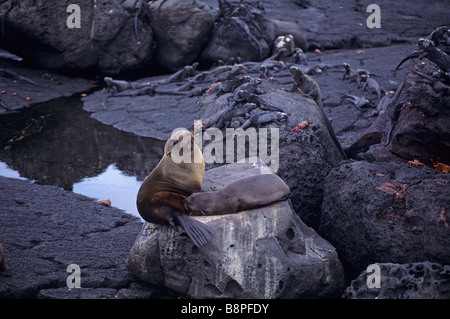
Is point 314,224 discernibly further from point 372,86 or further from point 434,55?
point 372,86

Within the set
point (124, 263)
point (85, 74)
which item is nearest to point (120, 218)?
point (124, 263)

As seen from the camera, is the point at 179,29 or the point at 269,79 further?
the point at 179,29

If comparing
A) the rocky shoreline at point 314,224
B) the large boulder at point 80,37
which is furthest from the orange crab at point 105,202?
the large boulder at point 80,37

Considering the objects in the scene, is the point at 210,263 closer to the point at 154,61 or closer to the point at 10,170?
the point at 10,170

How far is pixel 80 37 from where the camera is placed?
39.6 ft

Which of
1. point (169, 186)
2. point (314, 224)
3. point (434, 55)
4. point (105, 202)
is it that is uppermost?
point (434, 55)

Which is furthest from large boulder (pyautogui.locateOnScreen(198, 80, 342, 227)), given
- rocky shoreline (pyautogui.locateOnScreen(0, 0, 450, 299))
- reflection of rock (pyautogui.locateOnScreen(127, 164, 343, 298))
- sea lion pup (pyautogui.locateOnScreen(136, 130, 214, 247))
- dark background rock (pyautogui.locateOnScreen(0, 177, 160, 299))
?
dark background rock (pyautogui.locateOnScreen(0, 177, 160, 299))

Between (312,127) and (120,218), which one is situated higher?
(312,127)

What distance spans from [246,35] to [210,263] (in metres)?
10.7

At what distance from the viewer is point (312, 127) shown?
195 inches

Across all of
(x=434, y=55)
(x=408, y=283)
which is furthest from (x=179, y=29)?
(x=408, y=283)

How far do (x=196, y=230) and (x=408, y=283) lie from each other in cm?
141

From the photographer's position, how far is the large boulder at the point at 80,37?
38.0 ft

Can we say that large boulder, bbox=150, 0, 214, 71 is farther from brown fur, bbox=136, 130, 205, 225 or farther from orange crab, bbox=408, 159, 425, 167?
brown fur, bbox=136, 130, 205, 225
